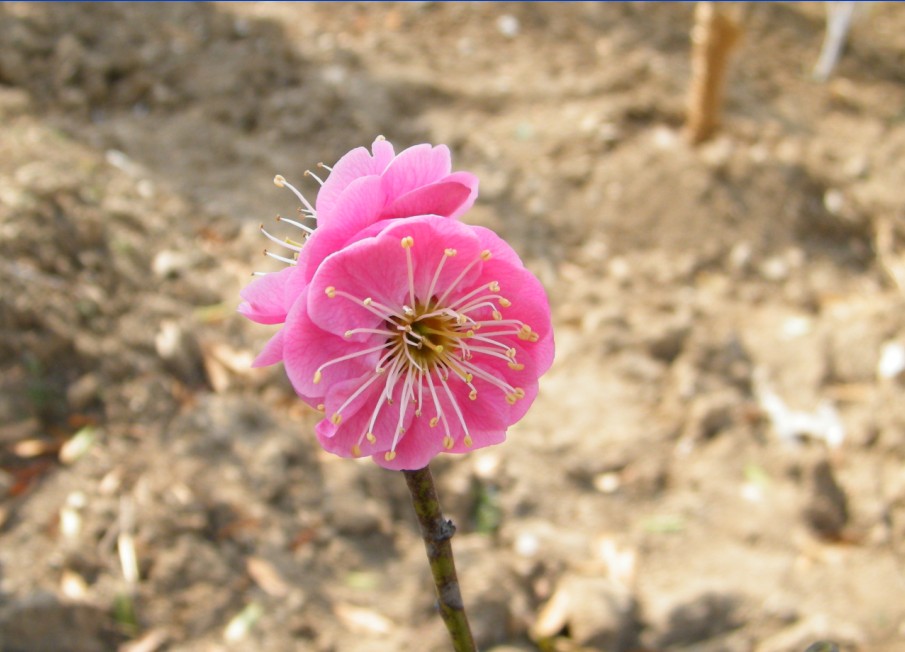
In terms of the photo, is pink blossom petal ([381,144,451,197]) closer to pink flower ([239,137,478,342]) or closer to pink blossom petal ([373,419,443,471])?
pink flower ([239,137,478,342])

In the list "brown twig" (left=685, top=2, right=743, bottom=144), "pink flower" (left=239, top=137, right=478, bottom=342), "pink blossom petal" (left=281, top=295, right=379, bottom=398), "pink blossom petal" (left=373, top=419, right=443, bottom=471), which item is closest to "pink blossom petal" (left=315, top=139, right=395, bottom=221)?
"pink flower" (left=239, top=137, right=478, bottom=342)

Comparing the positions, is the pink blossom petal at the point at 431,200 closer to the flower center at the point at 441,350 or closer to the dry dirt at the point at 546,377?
A: the flower center at the point at 441,350

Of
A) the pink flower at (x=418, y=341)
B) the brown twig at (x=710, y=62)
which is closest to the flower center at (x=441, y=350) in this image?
the pink flower at (x=418, y=341)

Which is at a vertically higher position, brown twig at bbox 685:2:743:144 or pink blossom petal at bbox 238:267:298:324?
pink blossom petal at bbox 238:267:298:324

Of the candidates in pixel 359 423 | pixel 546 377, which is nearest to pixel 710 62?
pixel 546 377

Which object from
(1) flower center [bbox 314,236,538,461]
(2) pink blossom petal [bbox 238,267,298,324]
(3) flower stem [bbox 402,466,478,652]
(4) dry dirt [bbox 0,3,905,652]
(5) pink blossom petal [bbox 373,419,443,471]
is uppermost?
(2) pink blossom petal [bbox 238,267,298,324]

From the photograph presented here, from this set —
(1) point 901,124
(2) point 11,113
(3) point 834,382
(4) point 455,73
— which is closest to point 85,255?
(2) point 11,113
